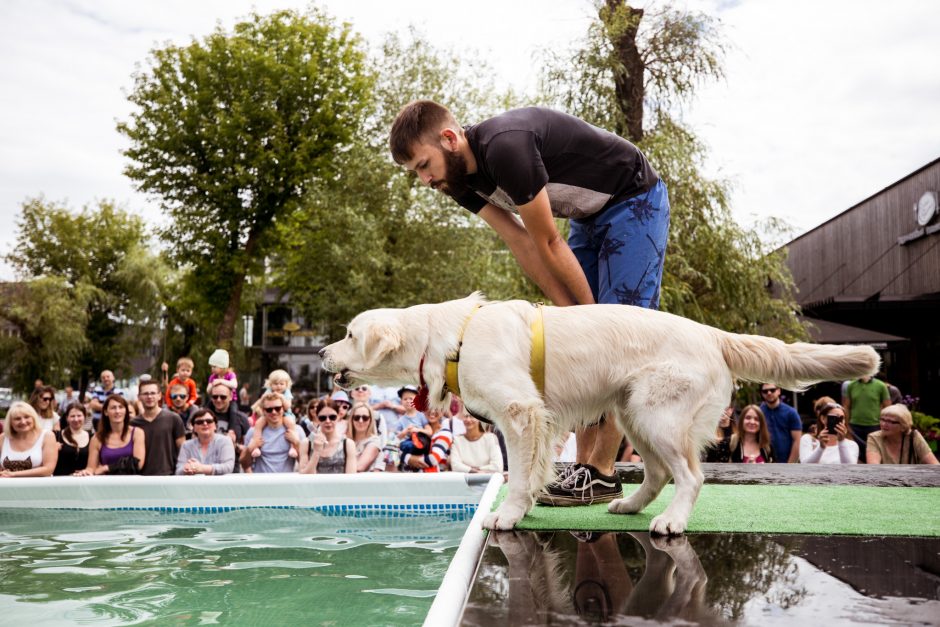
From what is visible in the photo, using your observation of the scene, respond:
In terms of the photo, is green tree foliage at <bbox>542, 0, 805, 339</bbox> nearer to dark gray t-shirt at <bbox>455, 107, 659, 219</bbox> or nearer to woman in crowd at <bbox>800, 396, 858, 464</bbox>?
woman in crowd at <bbox>800, 396, 858, 464</bbox>

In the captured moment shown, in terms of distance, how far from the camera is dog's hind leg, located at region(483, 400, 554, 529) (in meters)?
3.07

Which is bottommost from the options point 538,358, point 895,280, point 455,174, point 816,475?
point 816,475

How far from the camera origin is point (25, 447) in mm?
8789

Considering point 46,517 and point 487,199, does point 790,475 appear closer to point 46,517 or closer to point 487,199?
point 487,199

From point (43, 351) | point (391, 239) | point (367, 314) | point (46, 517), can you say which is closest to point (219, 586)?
point (367, 314)

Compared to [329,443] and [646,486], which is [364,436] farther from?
[646,486]

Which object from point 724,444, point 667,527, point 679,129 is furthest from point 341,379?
point 679,129

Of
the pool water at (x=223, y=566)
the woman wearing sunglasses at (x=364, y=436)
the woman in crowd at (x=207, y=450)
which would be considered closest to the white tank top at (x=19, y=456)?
the woman in crowd at (x=207, y=450)

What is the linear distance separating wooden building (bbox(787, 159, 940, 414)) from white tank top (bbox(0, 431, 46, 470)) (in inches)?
585

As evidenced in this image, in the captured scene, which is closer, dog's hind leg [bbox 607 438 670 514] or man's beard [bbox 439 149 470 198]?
dog's hind leg [bbox 607 438 670 514]

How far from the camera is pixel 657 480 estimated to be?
3.34 metres

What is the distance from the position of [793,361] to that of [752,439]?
21.8ft

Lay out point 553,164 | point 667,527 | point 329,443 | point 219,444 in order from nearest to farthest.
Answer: point 667,527, point 553,164, point 219,444, point 329,443

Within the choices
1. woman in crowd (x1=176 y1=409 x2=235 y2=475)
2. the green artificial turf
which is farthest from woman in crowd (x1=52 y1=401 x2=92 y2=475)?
the green artificial turf
